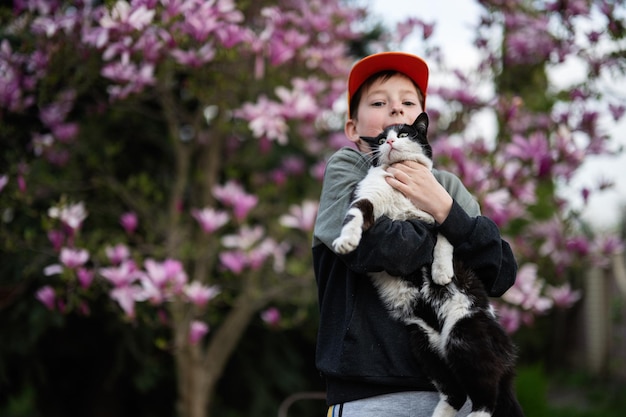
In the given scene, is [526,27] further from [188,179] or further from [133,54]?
[188,179]

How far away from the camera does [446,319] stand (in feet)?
5.41

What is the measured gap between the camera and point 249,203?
3.68 m

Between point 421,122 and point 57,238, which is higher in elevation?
point 421,122

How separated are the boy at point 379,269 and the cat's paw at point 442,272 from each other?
41 millimetres

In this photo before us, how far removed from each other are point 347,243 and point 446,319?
0.36 metres

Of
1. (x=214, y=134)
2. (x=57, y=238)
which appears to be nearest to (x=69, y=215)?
(x=57, y=238)

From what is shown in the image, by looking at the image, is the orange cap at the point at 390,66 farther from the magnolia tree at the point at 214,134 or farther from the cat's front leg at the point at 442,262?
the magnolia tree at the point at 214,134

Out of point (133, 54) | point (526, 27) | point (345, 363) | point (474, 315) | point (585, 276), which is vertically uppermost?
point (526, 27)

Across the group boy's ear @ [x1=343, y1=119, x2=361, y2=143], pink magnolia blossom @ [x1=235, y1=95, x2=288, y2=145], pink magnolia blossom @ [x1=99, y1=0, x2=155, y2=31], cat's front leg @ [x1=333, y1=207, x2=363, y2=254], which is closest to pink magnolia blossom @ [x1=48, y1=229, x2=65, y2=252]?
pink magnolia blossom @ [x1=99, y1=0, x2=155, y2=31]

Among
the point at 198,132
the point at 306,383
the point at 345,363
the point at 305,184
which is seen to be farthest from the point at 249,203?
the point at 306,383

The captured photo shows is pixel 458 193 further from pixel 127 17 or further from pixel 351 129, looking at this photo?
pixel 127 17

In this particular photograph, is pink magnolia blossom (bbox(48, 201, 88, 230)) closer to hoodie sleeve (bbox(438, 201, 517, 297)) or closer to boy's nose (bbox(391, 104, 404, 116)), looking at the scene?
boy's nose (bbox(391, 104, 404, 116))

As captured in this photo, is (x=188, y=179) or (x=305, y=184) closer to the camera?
(x=188, y=179)

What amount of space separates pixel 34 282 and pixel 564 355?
838 cm
